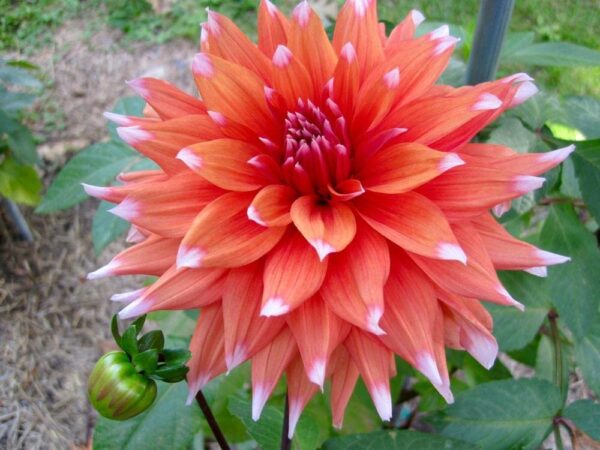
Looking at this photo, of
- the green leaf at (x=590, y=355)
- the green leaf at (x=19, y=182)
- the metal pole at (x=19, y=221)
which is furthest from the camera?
the metal pole at (x=19, y=221)

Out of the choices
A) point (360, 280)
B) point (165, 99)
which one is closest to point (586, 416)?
point (360, 280)

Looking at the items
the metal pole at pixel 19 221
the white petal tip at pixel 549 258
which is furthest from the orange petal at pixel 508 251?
the metal pole at pixel 19 221

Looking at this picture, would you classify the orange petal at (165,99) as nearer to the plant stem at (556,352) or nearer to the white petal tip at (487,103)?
the white petal tip at (487,103)

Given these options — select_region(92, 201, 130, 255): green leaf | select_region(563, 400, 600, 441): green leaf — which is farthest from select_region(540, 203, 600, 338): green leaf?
select_region(92, 201, 130, 255): green leaf

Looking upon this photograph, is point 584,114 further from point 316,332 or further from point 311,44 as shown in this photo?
point 316,332

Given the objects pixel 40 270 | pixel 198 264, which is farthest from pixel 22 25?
pixel 198 264

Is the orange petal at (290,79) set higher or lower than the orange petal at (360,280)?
higher

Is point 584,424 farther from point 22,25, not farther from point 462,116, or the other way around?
point 22,25
